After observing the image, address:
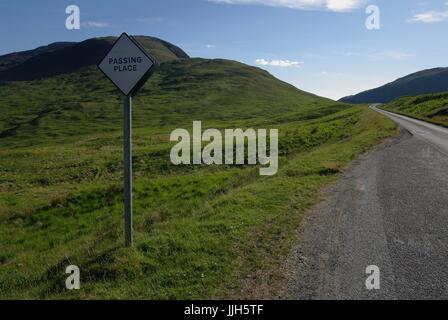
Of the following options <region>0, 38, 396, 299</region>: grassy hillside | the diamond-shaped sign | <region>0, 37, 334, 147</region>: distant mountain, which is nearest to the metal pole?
the diamond-shaped sign

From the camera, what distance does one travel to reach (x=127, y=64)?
27.3 ft

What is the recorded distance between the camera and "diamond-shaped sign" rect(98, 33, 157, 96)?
8.20 metres

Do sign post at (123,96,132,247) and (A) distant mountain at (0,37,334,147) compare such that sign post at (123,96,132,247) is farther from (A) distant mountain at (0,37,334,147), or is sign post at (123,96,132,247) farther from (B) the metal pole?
(A) distant mountain at (0,37,334,147)

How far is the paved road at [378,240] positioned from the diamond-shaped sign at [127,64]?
5131mm

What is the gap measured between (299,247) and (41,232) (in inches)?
516

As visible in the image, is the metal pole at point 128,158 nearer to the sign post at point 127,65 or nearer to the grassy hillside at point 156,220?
the sign post at point 127,65

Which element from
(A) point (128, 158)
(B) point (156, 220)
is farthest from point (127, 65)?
(B) point (156, 220)

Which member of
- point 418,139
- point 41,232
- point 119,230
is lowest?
point 41,232

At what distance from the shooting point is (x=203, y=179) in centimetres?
2375

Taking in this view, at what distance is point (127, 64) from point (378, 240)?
7088mm

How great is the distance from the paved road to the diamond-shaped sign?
202 inches

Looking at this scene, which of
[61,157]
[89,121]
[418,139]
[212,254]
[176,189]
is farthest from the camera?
[89,121]
